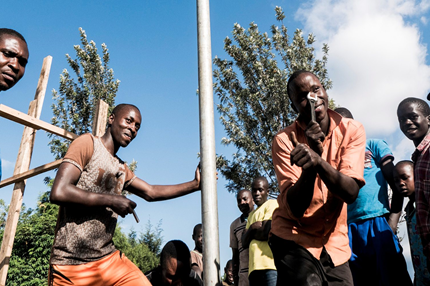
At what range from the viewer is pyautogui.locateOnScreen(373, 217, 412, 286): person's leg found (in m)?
3.41

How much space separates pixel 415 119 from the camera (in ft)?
13.2

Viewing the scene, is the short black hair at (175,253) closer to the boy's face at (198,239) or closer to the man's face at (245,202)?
the man's face at (245,202)

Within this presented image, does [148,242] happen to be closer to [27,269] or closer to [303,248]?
[27,269]

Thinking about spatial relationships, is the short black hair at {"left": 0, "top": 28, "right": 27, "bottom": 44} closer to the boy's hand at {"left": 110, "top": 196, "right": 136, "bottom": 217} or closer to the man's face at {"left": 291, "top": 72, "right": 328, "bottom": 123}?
the boy's hand at {"left": 110, "top": 196, "right": 136, "bottom": 217}

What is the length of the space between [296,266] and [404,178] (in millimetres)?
2248

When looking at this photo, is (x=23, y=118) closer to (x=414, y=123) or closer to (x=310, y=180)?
(x=310, y=180)

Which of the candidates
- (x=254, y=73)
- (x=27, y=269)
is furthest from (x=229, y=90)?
(x=27, y=269)

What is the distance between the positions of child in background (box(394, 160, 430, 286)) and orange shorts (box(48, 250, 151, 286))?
2544 mm

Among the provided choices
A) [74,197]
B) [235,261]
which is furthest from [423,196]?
[235,261]

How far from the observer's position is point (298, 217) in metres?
2.26

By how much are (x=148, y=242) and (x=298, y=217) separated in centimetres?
2717

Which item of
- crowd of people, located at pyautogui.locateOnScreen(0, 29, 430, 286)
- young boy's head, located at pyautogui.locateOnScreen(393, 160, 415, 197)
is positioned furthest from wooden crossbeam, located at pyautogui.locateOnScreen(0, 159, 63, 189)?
young boy's head, located at pyautogui.locateOnScreen(393, 160, 415, 197)

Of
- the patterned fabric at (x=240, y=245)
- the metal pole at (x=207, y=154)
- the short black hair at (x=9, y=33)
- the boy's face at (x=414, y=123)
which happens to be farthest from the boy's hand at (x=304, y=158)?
the patterned fabric at (x=240, y=245)

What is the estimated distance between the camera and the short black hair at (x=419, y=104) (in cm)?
406
